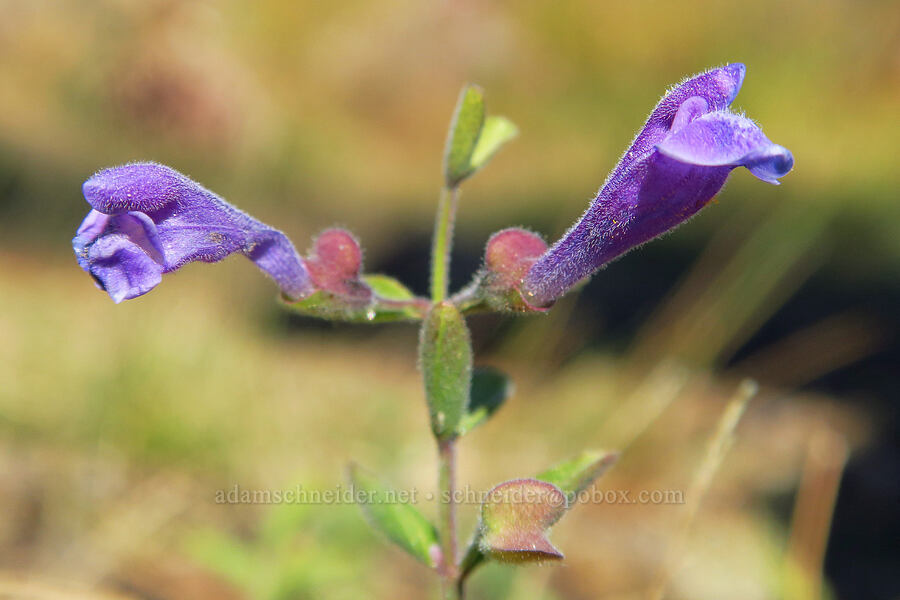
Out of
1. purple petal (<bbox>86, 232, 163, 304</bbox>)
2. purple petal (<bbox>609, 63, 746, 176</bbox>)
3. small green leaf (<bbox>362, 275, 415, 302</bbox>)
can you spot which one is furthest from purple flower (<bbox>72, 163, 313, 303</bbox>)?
purple petal (<bbox>609, 63, 746, 176</bbox>)

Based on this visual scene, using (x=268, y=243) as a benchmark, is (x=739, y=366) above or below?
above

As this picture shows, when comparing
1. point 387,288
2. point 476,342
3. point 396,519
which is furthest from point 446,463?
point 476,342

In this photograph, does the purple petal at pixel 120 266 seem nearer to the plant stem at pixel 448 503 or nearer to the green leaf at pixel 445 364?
the green leaf at pixel 445 364

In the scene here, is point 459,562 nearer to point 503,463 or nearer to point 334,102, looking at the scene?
point 503,463

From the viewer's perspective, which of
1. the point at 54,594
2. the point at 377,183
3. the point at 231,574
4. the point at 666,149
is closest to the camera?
the point at 666,149

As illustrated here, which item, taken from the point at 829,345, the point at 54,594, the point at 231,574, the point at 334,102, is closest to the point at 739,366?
the point at 829,345
